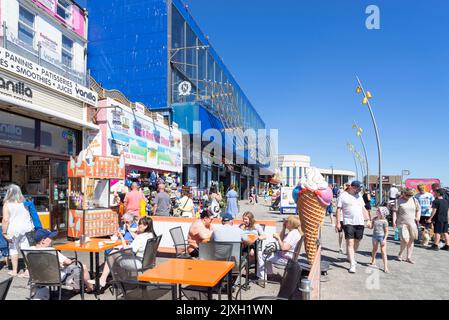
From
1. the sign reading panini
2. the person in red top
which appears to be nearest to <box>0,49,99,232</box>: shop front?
the sign reading panini

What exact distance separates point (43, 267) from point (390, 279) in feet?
19.1

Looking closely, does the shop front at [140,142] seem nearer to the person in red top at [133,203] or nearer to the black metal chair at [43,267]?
the person in red top at [133,203]

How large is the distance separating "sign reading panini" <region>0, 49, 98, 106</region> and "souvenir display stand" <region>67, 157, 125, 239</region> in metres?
2.30

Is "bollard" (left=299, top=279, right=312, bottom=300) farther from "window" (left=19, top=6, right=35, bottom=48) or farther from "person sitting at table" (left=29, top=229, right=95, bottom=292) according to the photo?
"window" (left=19, top=6, right=35, bottom=48)

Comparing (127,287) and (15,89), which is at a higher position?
(15,89)

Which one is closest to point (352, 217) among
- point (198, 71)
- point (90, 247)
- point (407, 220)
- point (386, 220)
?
point (386, 220)

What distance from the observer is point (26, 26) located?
1038cm

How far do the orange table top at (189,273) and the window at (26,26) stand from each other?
9485 millimetres


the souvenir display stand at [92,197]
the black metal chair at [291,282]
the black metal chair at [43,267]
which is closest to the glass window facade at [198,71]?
the souvenir display stand at [92,197]

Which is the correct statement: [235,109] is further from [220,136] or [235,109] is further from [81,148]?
[81,148]

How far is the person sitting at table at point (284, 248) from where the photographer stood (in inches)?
217

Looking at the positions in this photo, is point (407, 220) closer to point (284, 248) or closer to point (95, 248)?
point (284, 248)

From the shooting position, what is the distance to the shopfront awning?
791cm

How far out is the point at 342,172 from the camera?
357 ft
